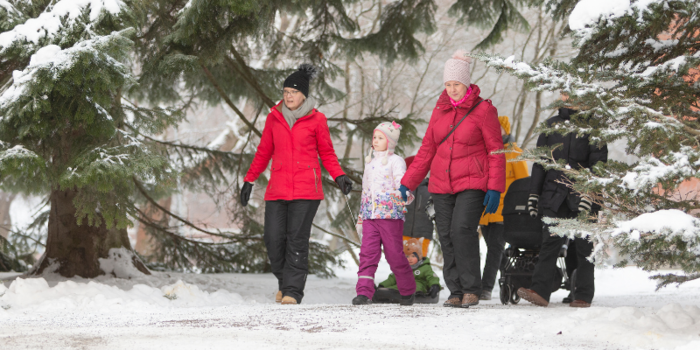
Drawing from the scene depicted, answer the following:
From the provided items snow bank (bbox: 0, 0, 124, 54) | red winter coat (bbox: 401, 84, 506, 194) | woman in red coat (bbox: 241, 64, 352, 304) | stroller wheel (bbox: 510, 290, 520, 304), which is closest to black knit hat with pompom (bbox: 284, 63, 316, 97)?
woman in red coat (bbox: 241, 64, 352, 304)

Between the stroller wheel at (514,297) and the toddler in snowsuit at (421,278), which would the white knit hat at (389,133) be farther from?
the stroller wheel at (514,297)

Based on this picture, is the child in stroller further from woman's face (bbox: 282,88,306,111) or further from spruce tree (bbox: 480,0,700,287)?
spruce tree (bbox: 480,0,700,287)

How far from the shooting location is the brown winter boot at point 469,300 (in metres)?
4.56

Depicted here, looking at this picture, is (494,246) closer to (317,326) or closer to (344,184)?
(344,184)

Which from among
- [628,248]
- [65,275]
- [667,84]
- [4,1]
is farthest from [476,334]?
[65,275]

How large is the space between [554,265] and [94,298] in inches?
146

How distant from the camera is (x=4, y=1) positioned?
193 inches

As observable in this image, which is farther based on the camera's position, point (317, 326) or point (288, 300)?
point (288, 300)

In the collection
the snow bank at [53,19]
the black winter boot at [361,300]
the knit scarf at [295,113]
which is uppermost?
the snow bank at [53,19]

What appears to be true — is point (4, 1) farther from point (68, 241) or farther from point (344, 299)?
point (344, 299)

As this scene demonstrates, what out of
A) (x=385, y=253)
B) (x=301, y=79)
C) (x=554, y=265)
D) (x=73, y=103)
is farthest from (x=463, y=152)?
(x=73, y=103)

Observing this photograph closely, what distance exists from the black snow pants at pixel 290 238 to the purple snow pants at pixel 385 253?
48cm

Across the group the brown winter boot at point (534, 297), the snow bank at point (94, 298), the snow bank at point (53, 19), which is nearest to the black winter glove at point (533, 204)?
the brown winter boot at point (534, 297)

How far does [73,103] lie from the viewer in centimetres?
486
